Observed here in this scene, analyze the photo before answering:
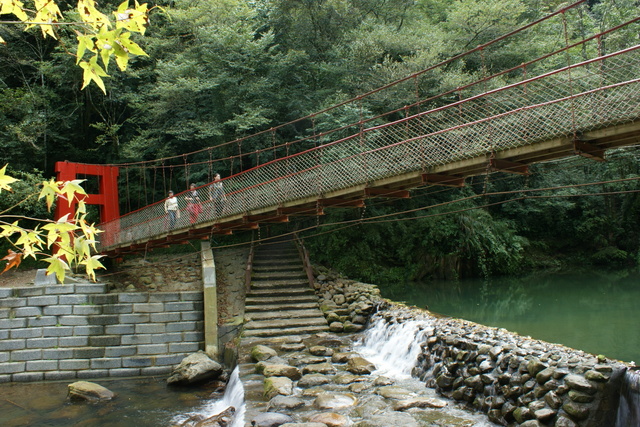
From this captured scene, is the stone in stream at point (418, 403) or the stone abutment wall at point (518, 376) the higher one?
the stone abutment wall at point (518, 376)

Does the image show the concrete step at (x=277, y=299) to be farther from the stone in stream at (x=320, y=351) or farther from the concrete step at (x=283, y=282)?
Answer: the stone in stream at (x=320, y=351)

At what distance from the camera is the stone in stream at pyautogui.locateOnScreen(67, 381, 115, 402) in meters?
7.84

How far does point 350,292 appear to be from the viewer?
11.4 meters

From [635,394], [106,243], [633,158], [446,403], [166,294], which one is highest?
[633,158]

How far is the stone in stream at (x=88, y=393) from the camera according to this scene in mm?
7836

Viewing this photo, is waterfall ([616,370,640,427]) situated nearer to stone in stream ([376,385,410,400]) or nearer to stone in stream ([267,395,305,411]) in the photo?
stone in stream ([376,385,410,400])

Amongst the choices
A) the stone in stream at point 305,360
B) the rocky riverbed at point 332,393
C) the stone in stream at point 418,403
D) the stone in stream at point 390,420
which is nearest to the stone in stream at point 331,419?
the rocky riverbed at point 332,393

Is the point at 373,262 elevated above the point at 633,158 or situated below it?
below

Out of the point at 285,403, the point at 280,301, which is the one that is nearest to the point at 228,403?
the point at 285,403

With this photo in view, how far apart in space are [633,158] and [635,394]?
15260 mm

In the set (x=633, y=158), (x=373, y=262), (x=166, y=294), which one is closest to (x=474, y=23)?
(x=633, y=158)

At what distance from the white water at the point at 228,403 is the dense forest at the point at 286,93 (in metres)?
7.22

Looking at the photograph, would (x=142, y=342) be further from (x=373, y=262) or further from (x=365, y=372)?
(x=373, y=262)

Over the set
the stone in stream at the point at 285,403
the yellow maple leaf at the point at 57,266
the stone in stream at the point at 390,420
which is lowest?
the stone in stream at the point at 390,420
